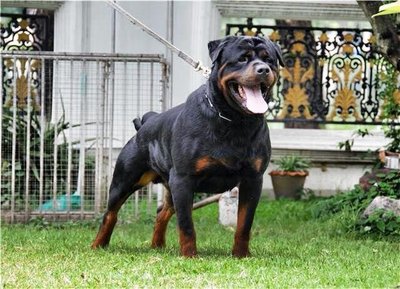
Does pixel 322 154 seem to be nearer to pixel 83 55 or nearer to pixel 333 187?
pixel 333 187

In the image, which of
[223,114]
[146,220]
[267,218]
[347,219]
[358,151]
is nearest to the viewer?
[223,114]

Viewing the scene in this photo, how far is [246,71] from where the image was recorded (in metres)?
5.87

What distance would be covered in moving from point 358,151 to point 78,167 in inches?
144

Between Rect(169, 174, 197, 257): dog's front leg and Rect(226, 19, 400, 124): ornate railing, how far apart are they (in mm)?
5460

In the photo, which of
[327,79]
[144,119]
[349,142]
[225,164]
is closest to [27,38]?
[327,79]

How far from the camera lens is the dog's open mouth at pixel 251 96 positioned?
5.95m

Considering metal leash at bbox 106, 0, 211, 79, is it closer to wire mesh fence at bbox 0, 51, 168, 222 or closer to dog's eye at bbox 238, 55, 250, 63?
dog's eye at bbox 238, 55, 250, 63

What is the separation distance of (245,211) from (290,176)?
485 cm

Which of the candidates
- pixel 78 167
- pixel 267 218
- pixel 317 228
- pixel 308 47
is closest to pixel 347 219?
pixel 317 228

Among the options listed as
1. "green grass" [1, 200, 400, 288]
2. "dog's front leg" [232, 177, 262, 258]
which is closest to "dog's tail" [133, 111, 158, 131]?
"green grass" [1, 200, 400, 288]

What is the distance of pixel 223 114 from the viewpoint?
245 inches

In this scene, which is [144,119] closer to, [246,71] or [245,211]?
[245,211]

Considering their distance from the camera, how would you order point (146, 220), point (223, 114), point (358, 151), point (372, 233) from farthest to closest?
point (358, 151) → point (146, 220) → point (372, 233) → point (223, 114)

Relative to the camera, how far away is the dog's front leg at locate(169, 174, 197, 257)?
632 centimetres
